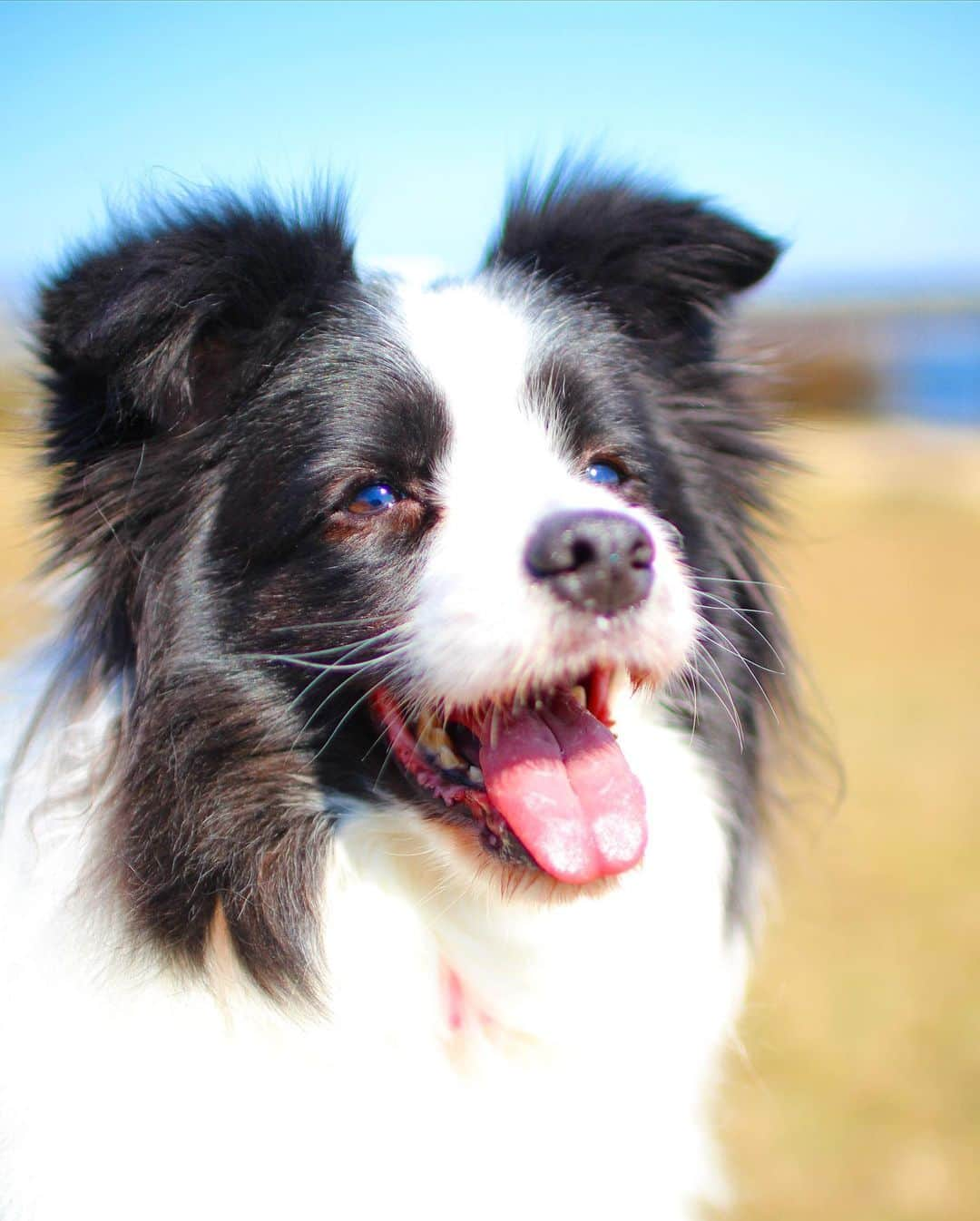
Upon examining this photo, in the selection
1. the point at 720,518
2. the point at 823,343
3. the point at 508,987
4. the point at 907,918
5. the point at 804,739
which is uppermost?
the point at 823,343

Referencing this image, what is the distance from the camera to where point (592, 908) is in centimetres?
254

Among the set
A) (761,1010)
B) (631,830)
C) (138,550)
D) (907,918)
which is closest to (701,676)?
(631,830)

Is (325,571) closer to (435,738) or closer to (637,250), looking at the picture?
(435,738)

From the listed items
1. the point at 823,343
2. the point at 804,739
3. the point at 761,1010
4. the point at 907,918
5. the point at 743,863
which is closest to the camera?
the point at 743,863

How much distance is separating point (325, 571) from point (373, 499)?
0.58ft

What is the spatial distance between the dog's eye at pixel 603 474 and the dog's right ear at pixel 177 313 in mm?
685

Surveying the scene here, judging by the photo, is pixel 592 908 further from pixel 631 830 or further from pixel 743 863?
pixel 743 863

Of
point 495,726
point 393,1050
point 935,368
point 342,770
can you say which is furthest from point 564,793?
point 935,368

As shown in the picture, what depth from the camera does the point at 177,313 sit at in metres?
2.30

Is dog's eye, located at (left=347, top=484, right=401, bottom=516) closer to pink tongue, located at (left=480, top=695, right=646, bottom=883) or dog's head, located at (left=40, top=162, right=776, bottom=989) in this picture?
dog's head, located at (left=40, top=162, right=776, bottom=989)

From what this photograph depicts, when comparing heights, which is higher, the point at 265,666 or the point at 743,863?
the point at 265,666

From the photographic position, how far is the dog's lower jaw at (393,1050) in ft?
7.22

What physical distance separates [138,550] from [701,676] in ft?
4.00

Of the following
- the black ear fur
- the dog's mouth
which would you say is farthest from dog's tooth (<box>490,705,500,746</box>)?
the black ear fur
